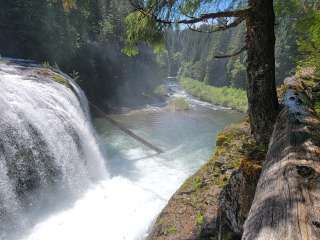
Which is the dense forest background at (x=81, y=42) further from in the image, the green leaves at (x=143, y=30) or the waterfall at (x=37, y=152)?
the green leaves at (x=143, y=30)

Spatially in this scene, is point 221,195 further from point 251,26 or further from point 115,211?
point 115,211

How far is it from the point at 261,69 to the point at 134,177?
958cm

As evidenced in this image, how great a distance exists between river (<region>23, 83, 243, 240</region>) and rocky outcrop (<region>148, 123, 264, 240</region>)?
3021mm

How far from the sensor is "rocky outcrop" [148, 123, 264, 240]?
3.77 meters

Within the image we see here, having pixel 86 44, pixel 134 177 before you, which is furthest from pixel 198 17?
pixel 86 44

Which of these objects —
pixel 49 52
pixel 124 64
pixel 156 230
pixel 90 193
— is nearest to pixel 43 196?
pixel 90 193

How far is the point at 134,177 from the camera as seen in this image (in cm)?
1283

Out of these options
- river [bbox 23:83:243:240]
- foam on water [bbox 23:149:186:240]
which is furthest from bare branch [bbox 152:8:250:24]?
river [bbox 23:83:243:240]

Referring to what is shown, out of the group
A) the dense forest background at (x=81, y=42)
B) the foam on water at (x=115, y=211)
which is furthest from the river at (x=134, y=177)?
the dense forest background at (x=81, y=42)

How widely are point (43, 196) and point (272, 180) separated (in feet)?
29.0

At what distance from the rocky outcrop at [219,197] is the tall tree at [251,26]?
1.58 feet

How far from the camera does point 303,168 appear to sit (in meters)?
2.62

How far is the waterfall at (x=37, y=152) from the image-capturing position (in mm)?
8930

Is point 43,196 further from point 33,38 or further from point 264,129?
point 33,38
